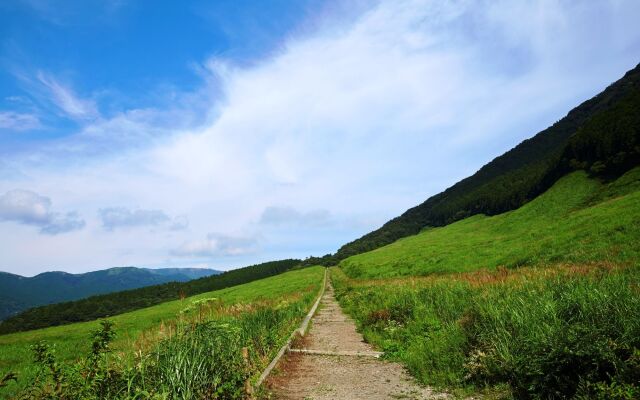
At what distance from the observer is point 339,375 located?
9.15m

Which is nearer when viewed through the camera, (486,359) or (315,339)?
(486,359)

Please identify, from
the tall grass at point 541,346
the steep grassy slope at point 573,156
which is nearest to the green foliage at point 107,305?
the steep grassy slope at point 573,156

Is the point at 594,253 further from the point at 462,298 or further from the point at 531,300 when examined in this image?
the point at 531,300

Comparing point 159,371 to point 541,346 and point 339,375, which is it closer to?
point 339,375

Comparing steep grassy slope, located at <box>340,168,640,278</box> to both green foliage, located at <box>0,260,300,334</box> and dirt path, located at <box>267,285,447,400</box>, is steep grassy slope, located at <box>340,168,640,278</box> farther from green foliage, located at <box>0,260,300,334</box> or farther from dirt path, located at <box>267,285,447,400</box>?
green foliage, located at <box>0,260,300,334</box>

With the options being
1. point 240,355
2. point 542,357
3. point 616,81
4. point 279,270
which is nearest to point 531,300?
point 542,357

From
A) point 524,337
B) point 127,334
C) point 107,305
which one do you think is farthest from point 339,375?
point 107,305

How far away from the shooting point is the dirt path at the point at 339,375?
756 centimetres

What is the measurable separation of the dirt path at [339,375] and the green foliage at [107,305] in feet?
353

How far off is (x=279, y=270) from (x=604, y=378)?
6564 inches

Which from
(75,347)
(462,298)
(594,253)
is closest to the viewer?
(462,298)

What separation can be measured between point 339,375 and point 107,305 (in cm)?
15271

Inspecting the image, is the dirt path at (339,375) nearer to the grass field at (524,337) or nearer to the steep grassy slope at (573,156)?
the grass field at (524,337)

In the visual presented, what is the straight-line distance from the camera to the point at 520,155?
18512 cm
